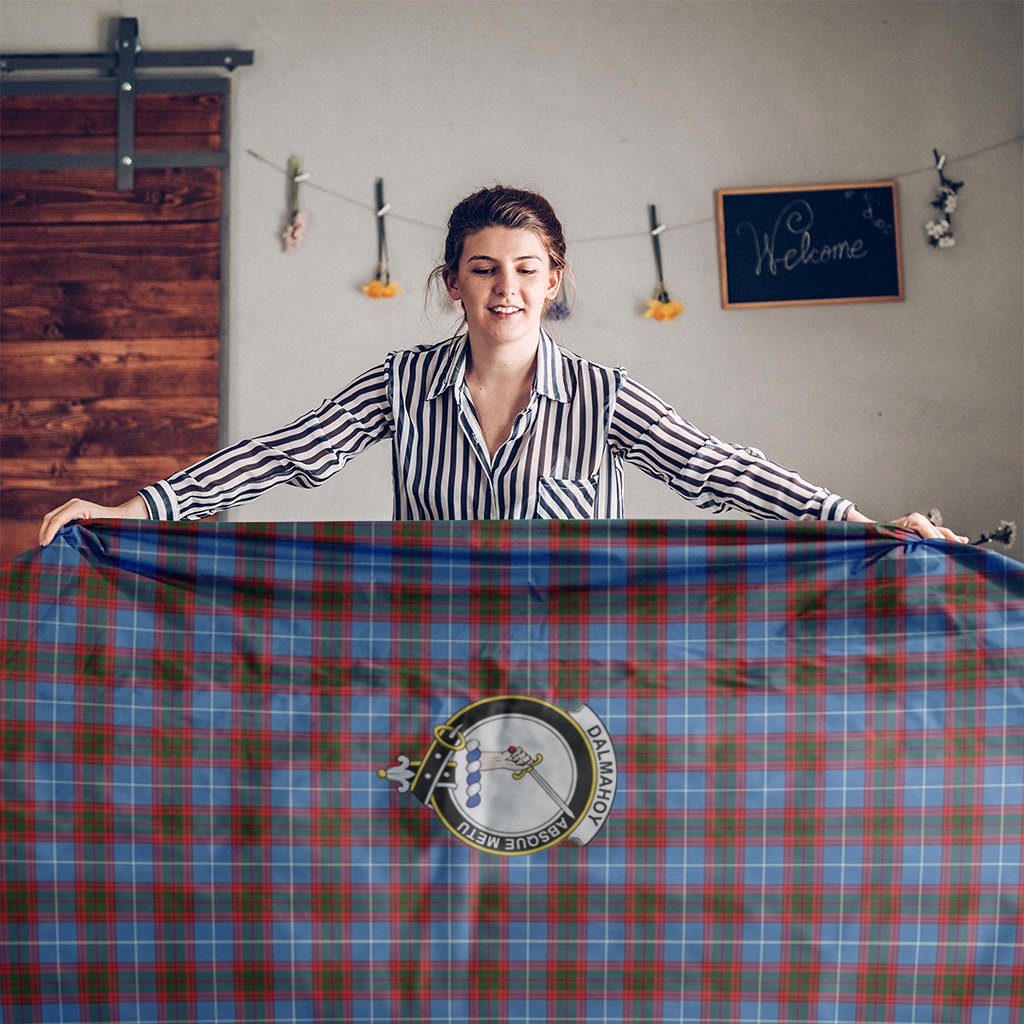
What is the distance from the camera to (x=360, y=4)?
3141 millimetres

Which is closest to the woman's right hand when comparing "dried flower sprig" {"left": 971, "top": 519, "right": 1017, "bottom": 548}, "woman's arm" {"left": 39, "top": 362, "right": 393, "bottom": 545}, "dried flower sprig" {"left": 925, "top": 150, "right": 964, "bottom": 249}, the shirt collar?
"woman's arm" {"left": 39, "top": 362, "right": 393, "bottom": 545}

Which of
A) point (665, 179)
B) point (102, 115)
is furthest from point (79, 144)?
point (665, 179)

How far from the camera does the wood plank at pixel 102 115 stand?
313cm

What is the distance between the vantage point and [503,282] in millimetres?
1803

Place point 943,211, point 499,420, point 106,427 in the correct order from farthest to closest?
point 106,427 → point 943,211 → point 499,420

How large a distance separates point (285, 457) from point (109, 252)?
65.2 inches

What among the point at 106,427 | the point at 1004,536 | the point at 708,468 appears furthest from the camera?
the point at 106,427

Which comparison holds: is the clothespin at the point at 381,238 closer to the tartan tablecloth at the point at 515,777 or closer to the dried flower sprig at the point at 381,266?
the dried flower sprig at the point at 381,266

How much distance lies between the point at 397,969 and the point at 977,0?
9.42ft

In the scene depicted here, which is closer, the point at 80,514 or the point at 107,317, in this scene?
the point at 80,514

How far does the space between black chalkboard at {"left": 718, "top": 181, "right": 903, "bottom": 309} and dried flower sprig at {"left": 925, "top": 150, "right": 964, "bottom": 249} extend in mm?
91

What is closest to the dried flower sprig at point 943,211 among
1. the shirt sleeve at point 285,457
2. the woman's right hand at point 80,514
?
the shirt sleeve at point 285,457

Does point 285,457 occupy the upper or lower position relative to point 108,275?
lower

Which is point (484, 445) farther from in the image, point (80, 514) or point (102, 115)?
point (102, 115)
